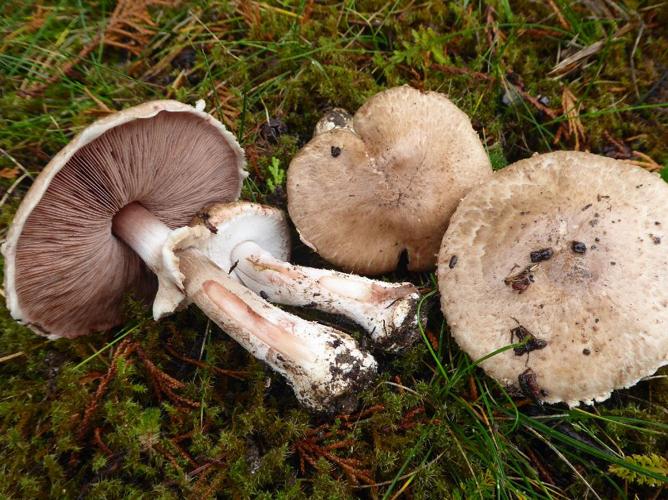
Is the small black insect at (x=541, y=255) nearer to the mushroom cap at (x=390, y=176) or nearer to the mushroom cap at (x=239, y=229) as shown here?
the mushroom cap at (x=390, y=176)

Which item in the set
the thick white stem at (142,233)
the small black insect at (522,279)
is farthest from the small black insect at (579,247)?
the thick white stem at (142,233)

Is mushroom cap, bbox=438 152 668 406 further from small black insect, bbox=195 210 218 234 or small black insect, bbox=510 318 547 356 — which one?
small black insect, bbox=195 210 218 234

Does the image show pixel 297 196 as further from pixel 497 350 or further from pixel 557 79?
pixel 557 79

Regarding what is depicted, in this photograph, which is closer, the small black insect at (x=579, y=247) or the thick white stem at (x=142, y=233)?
the small black insect at (x=579, y=247)

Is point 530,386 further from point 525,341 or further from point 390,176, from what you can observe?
point 390,176

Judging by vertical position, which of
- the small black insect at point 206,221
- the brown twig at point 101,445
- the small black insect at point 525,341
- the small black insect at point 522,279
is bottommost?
the small black insect at point 525,341

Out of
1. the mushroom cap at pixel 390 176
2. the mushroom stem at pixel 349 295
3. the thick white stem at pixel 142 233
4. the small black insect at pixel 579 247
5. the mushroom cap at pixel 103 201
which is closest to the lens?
the mushroom cap at pixel 103 201
